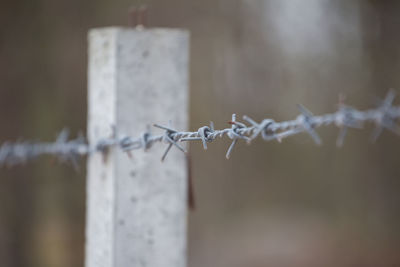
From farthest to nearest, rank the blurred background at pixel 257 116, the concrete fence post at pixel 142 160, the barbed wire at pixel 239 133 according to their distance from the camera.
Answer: the blurred background at pixel 257 116 → the concrete fence post at pixel 142 160 → the barbed wire at pixel 239 133

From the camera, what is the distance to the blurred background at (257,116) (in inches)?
243

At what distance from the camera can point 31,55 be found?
6.04 meters

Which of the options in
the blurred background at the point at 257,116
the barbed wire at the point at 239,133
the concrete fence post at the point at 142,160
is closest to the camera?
the barbed wire at the point at 239,133

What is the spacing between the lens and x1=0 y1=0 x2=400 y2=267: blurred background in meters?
6.18

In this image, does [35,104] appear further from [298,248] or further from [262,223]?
[298,248]

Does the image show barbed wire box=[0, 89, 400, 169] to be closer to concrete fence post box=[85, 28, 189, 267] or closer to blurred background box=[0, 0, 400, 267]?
concrete fence post box=[85, 28, 189, 267]

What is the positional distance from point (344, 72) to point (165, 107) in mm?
5709

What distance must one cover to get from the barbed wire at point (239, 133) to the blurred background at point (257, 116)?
393 centimetres

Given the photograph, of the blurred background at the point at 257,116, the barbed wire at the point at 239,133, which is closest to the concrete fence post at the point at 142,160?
the barbed wire at the point at 239,133

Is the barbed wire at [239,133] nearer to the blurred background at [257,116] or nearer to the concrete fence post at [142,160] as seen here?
the concrete fence post at [142,160]

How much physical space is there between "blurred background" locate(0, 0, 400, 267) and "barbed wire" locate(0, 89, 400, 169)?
3.93 metres

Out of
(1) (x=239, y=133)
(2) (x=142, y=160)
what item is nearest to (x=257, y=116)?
(2) (x=142, y=160)

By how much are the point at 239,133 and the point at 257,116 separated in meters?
5.67

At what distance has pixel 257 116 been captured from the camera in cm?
670
